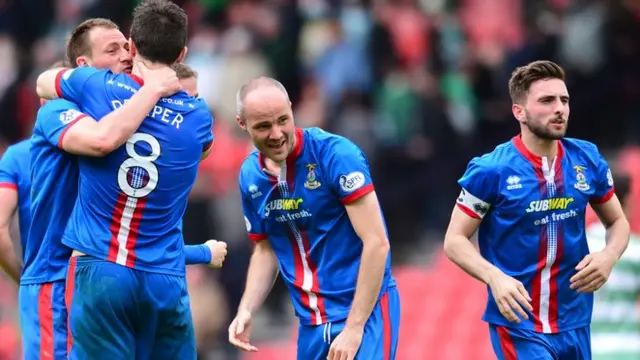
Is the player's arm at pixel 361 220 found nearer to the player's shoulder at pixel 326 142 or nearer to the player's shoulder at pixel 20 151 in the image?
the player's shoulder at pixel 326 142

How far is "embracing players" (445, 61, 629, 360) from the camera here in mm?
7355

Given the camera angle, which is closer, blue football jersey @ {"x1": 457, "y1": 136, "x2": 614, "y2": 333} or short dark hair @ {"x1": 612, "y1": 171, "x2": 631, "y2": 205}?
blue football jersey @ {"x1": 457, "y1": 136, "x2": 614, "y2": 333}

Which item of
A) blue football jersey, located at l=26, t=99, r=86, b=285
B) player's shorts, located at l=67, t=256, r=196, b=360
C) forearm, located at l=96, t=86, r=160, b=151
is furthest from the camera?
blue football jersey, located at l=26, t=99, r=86, b=285

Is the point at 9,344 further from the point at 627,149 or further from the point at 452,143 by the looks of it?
the point at 627,149

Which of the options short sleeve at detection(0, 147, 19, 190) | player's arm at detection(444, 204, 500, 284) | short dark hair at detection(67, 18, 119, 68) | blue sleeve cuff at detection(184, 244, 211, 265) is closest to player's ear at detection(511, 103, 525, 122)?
player's arm at detection(444, 204, 500, 284)

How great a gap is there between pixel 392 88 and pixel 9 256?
7.74 meters

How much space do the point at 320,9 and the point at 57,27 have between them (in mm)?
3709

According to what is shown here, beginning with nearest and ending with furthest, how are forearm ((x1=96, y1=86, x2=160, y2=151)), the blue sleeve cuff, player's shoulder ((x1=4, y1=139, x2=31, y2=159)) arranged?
forearm ((x1=96, y1=86, x2=160, y2=151)), the blue sleeve cuff, player's shoulder ((x1=4, y1=139, x2=31, y2=159))

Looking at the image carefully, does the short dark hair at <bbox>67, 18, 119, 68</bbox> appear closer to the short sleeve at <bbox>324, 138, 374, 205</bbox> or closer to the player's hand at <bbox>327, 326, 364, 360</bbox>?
the short sleeve at <bbox>324, 138, 374, 205</bbox>

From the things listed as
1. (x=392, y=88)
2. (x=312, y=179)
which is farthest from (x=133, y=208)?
(x=392, y=88)

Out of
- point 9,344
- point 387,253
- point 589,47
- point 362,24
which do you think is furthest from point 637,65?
point 387,253

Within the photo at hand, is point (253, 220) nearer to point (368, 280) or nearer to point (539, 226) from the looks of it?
point (368, 280)

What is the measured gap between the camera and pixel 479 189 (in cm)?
738

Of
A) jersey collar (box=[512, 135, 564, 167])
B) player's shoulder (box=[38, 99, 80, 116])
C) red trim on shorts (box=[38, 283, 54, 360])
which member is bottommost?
red trim on shorts (box=[38, 283, 54, 360])
